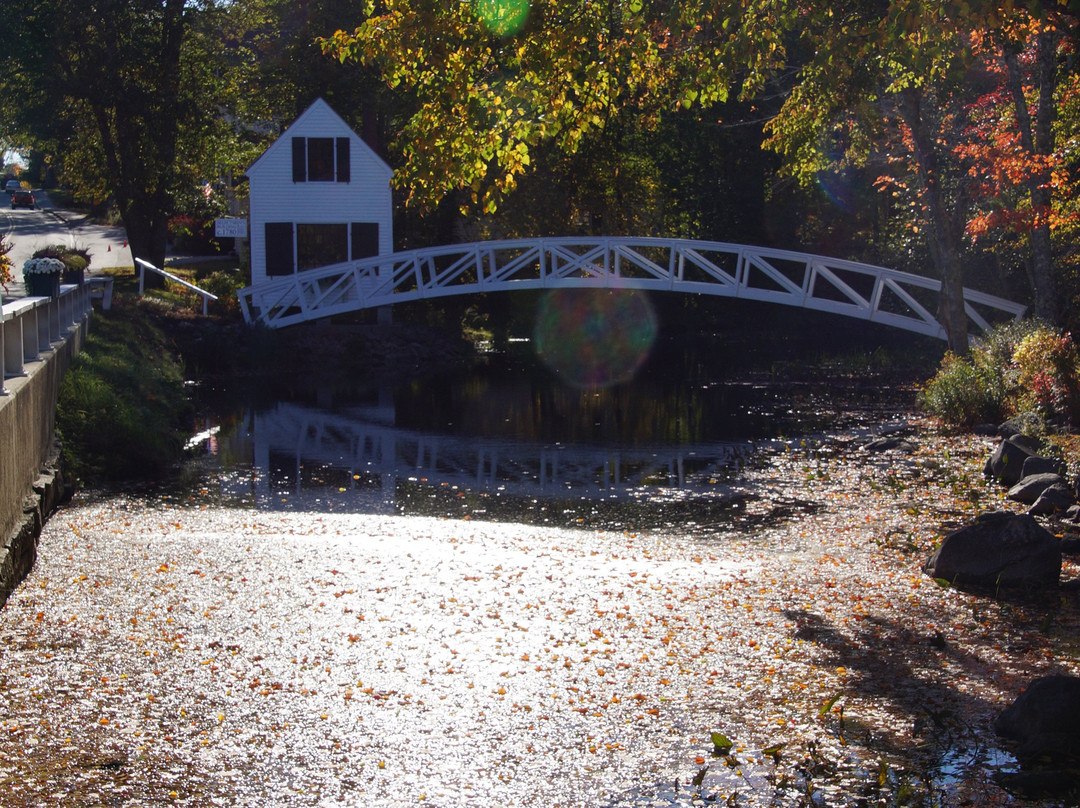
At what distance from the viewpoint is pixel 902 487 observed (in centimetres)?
1452

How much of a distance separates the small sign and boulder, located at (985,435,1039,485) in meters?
32.9

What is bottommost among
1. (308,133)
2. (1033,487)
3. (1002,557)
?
(1002,557)

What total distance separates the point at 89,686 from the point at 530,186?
34.1 metres

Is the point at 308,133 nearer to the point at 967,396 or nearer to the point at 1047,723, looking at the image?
the point at 967,396

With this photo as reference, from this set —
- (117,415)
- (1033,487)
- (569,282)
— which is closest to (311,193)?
(569,282)

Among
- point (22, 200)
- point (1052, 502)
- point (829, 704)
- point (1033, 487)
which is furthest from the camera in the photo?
point (22, 200)

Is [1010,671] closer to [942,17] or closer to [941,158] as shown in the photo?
[942,17]

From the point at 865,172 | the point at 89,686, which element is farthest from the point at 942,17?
the point at 865,172

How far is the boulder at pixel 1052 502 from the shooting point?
12094 millimetres

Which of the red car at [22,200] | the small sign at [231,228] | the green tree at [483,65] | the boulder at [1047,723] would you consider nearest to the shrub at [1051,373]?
the green tree at [483,65]

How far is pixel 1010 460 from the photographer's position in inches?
563

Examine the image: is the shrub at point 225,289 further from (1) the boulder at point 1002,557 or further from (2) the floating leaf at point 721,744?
(2) the floating leaf at point 721,744

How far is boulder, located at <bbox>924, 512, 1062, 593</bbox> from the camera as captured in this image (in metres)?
9.38

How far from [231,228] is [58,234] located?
937cm
